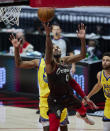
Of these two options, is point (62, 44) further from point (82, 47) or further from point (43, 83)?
point (82, 47)

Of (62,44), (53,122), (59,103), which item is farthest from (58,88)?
(62,44)

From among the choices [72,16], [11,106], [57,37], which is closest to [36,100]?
[11,106]

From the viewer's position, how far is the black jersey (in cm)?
648

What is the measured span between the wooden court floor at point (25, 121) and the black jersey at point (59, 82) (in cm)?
249

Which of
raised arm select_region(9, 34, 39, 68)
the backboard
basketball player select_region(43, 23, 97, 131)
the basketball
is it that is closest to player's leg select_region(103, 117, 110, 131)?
basketball player select_region(43, 23, 97, 131)

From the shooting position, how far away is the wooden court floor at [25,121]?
900cm

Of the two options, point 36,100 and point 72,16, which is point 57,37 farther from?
point 72,16

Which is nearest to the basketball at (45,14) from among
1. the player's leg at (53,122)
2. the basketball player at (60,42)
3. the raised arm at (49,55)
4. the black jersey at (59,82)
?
the raised arm at (49,55)

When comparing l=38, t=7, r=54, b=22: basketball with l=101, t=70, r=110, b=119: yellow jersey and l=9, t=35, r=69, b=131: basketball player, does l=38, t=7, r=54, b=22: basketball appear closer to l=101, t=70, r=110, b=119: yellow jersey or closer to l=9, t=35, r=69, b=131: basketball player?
l=9, t=35, r=69, b=131: basketball player

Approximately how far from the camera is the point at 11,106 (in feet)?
Result: 36.0

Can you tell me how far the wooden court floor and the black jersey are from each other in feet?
8.17

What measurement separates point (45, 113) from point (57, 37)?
290 centimetres

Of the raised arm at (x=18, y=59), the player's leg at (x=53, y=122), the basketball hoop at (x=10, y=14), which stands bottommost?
the player's leg at (x=53, y=122)

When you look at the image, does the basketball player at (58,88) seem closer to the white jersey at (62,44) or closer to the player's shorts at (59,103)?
the player's shorts at (59,103)
